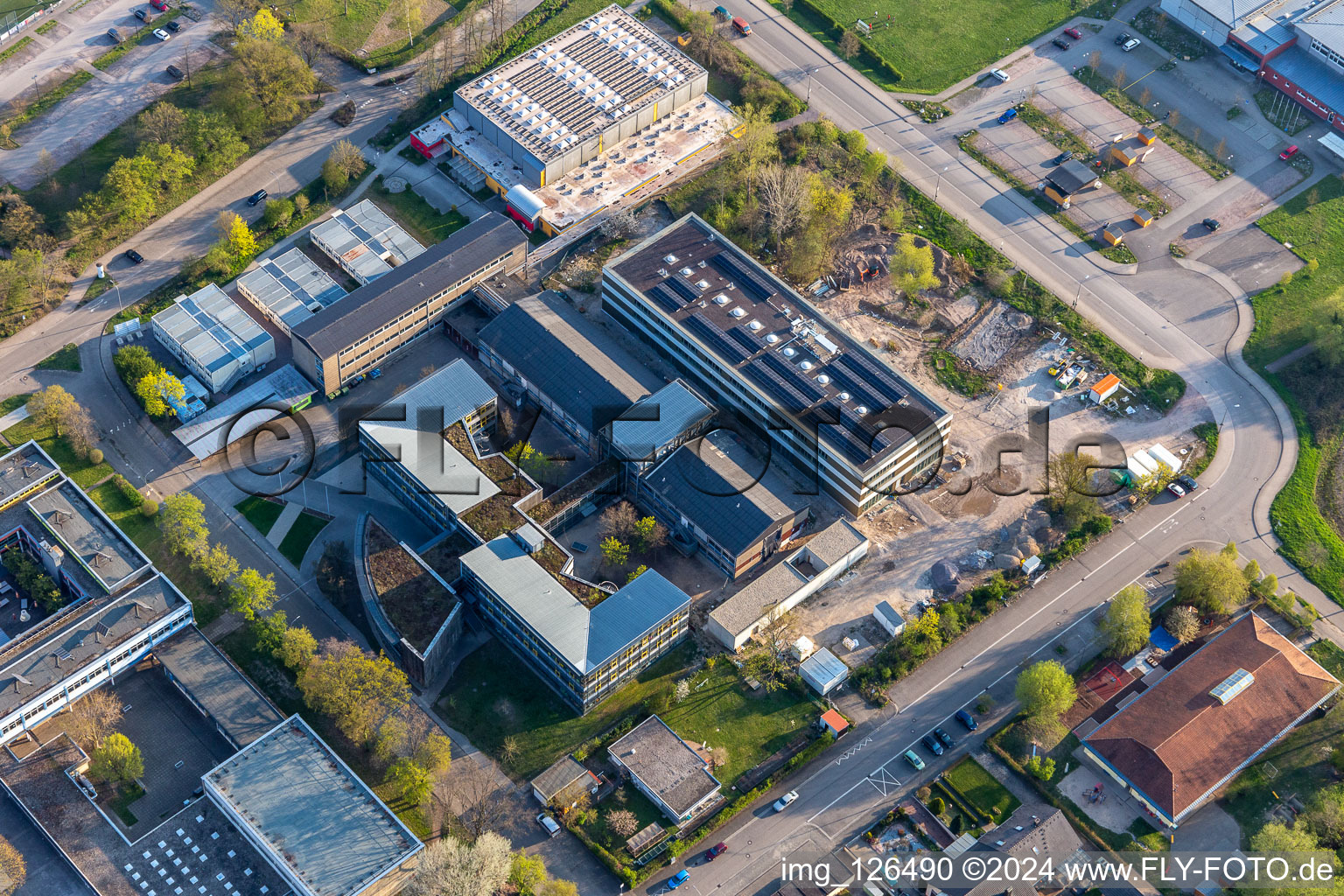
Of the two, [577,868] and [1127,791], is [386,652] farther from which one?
[1127,791]

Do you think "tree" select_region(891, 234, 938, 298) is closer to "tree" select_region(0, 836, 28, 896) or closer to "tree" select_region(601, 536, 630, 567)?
"tree" select_region(601, 536, 630, 567)

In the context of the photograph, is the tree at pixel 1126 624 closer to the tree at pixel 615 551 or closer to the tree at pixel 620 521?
the tree at pixel 615 551

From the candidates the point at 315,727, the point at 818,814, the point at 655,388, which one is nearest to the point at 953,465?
the point at 655,388

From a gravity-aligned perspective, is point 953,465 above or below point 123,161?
below

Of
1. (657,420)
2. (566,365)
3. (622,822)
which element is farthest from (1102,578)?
(566,365)

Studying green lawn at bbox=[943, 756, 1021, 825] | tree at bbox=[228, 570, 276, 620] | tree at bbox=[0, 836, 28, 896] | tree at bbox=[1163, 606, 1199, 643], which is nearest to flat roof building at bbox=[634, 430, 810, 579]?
green lawn at bbox=[943, 756, 1021, 825]

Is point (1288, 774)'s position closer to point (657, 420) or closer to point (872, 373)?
point (872, 373)
